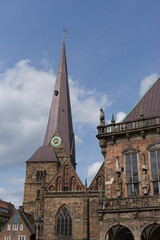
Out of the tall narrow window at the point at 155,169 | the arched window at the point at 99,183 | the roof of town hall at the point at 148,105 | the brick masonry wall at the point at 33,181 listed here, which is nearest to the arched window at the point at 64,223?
the arched window at the point at 99,183

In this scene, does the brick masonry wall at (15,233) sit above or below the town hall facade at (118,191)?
below

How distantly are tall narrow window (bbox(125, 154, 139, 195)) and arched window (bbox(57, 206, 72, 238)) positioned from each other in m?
15.7

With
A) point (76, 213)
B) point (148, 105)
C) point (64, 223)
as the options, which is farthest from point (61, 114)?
point (148, 105)

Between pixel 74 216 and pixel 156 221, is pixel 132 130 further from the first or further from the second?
pixel 74 216

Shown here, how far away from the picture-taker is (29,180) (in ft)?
146

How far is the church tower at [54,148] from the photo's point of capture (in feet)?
143

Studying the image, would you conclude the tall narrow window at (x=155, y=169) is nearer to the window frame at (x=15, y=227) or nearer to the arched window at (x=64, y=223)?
the arched window at (x=64, y=223)

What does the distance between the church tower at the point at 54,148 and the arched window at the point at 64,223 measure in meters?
6.55

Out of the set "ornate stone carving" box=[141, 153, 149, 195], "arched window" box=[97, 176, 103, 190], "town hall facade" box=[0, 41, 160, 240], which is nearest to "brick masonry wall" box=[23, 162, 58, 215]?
"town hall facade" box=[0, 41, 160, 240]

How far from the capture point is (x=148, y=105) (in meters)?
19.9

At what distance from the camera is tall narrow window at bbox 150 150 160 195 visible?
16.4 metres

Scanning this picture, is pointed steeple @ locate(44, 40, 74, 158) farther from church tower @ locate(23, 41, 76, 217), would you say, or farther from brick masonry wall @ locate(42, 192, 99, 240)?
brick masonry wall @ locate(42, 192, 99, 240)

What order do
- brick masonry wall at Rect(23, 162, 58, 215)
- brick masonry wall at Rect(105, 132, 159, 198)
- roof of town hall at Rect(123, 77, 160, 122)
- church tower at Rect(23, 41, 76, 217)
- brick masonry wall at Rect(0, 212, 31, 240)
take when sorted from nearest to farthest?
brick masonry wall at Rect(105, 132, 159, 198) < roof of town hall at Rect(123, 77, 160, 122) < brick masonry wall at Rect(0, 212, 31, 240) < brick masonry wall at Rect(23, 162, 58, 215) < church tower at Rect(23, 41, 76, 217)

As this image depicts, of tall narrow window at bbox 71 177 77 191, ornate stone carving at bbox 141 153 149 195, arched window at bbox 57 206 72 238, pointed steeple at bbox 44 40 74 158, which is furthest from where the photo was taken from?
pointed steeple at bbox 44 40 74 158
